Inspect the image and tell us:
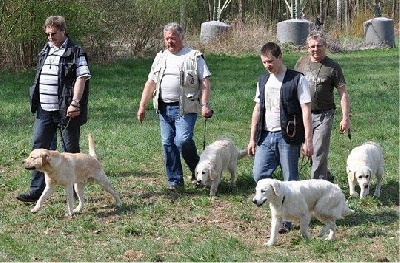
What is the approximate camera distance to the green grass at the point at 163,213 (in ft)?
21.4

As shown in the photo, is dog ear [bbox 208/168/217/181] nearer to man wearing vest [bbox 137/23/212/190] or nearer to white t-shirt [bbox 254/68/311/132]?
man wearing vest [bbox 137/23/212/190]

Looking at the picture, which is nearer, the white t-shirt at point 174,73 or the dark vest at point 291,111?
the dark vest at point 291,111

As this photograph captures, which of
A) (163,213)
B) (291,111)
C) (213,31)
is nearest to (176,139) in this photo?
(163,213)

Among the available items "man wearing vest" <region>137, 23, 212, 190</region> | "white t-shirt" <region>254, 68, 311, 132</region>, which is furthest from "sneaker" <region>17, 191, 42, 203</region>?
"white t-shirt" <region>254, 68, 311, 132</region>

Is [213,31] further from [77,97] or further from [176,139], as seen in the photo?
[77,97]

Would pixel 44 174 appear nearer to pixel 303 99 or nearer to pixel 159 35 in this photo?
pixel 303 99

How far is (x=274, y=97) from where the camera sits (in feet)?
23.5

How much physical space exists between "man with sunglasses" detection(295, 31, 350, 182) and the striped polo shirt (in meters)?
2.38

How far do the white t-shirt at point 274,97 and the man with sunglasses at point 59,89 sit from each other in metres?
2.07

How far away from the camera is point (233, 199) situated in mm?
8547

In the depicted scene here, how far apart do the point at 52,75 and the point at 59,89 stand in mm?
166

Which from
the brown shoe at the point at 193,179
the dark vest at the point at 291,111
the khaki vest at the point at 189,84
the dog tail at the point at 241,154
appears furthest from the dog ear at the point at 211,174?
the dark vest at the point at 291,111

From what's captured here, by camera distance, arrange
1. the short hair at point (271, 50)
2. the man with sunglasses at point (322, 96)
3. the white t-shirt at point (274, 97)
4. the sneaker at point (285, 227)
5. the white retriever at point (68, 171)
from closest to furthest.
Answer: the short hair at point (271, 50), the white t-shirt at point (274, 97), the sneaker at point (285, 227), the white retriever at point (68, 171), the man with sunglasses at point (322, 96)

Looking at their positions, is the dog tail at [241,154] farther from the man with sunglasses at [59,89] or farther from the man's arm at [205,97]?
the man with sunglasses at [59,89]
